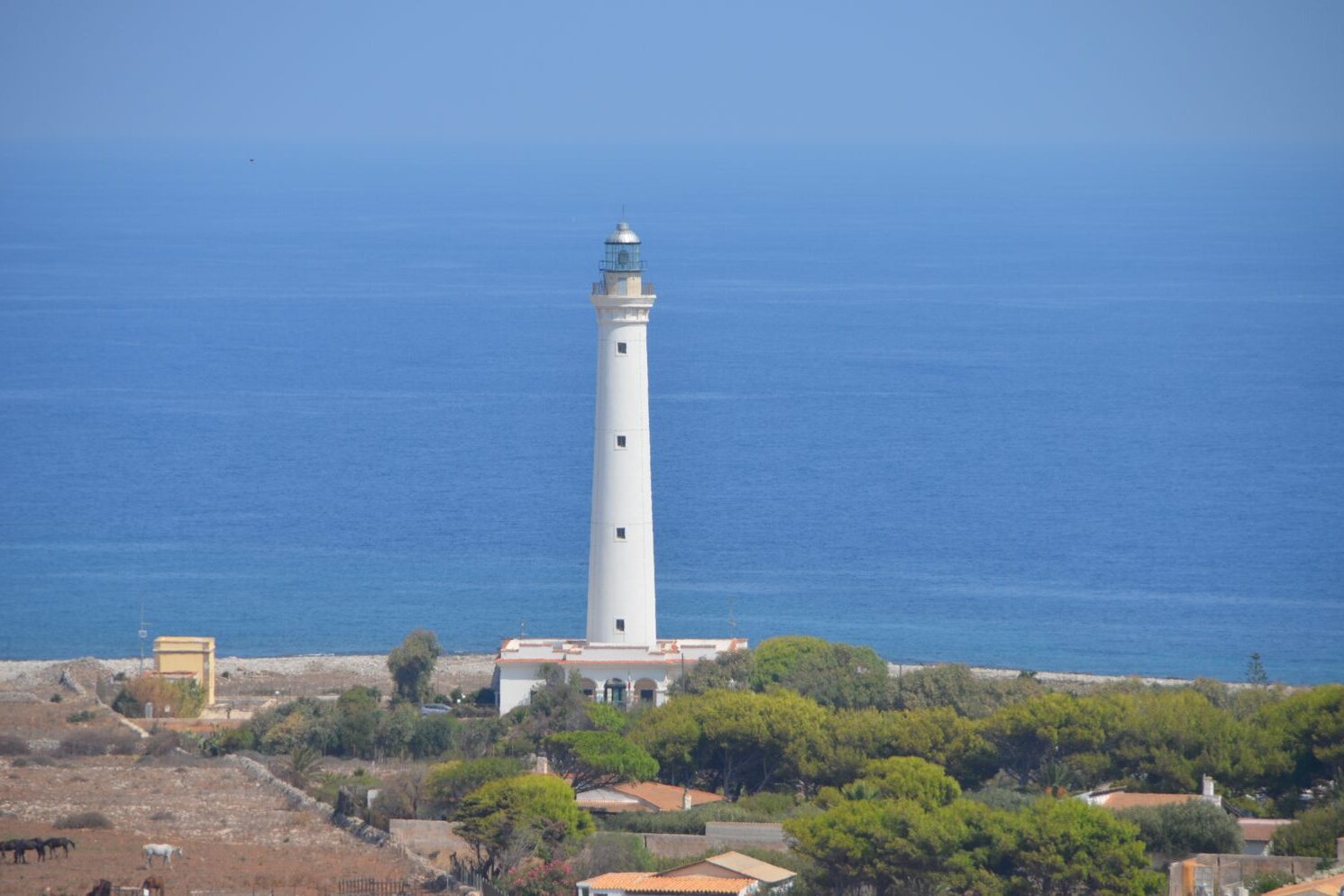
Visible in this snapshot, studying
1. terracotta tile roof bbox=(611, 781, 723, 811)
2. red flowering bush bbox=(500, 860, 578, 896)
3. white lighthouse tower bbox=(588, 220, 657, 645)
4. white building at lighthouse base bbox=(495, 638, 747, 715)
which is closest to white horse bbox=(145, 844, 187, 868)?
red flowering bush bbox=(500, 860, 578, 896)

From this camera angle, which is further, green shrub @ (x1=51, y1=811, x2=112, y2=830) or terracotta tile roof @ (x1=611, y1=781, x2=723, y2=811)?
terracotta tile roof @ (x1=611, y1=781, x2=723, y2=811)

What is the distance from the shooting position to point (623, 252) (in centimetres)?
3678

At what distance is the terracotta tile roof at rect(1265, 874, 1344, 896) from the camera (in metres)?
22.3

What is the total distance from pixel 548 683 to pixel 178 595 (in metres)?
26.6

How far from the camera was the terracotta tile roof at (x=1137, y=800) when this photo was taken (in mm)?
28067

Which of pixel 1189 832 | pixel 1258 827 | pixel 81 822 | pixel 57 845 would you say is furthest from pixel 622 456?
pixel 1189 832

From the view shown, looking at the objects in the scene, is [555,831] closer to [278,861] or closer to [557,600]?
[278,861]

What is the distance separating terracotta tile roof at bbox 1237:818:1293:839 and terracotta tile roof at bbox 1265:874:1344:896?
3128 mm

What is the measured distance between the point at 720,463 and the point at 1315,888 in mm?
58905

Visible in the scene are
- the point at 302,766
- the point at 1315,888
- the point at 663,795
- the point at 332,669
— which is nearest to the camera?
the point at 1315,888

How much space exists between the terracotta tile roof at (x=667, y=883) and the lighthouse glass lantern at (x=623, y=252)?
1339 cm

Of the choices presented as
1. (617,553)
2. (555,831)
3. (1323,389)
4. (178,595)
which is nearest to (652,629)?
(617,553)

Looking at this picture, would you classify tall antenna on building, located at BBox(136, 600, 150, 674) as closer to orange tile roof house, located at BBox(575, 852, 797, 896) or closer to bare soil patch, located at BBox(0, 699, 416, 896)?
bare soil patch, located at BBox(0, 699, 416, 896)

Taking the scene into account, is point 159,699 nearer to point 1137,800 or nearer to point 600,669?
point 600,669
